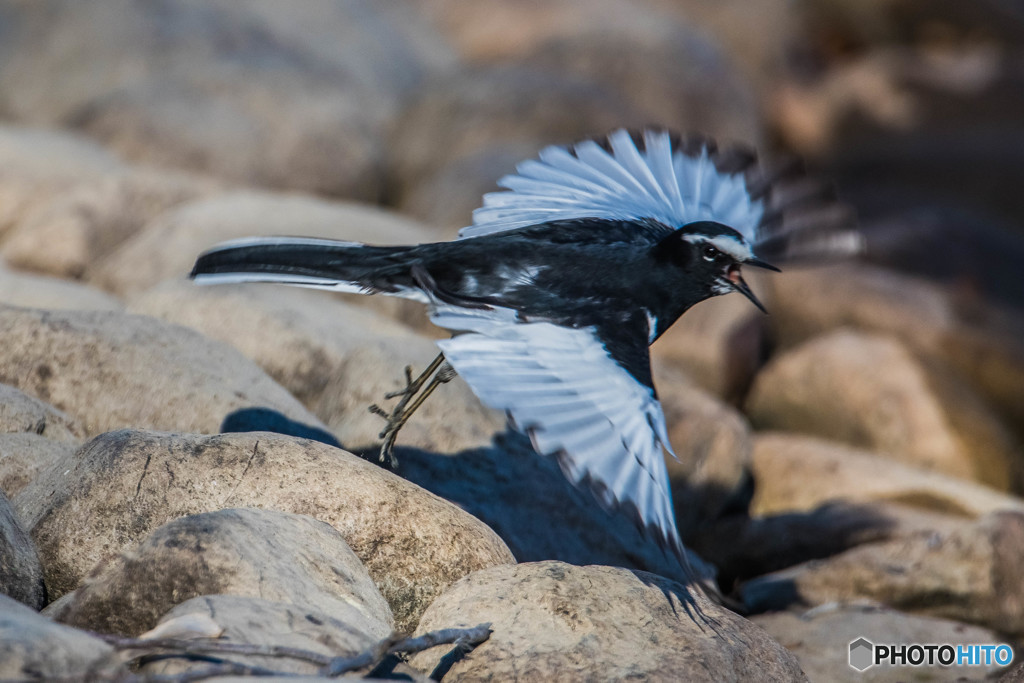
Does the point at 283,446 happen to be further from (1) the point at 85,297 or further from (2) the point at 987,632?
(2) the point at 987,632

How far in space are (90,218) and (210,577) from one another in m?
5.33

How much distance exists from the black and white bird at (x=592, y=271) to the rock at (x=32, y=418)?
86 centimetres

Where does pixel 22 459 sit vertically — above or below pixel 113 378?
below

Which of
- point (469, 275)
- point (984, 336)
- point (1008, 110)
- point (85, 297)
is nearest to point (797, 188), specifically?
point (469, 275)

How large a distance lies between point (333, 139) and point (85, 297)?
17.6ft

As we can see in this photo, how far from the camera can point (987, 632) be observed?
5277 millimetres

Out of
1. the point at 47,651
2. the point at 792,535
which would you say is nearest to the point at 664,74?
the point at 792,535

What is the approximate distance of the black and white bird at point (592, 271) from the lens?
11.2 ft

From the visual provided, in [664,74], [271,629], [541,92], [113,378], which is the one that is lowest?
[271,629]

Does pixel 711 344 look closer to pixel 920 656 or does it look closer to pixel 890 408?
pixel 890 408

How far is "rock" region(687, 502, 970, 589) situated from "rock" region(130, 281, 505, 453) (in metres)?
1.87

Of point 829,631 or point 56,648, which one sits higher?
point 829,631

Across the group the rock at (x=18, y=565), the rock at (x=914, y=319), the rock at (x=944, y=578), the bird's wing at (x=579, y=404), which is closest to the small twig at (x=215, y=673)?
the rock at (x=18, y=565)

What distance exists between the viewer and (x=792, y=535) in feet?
20.9
